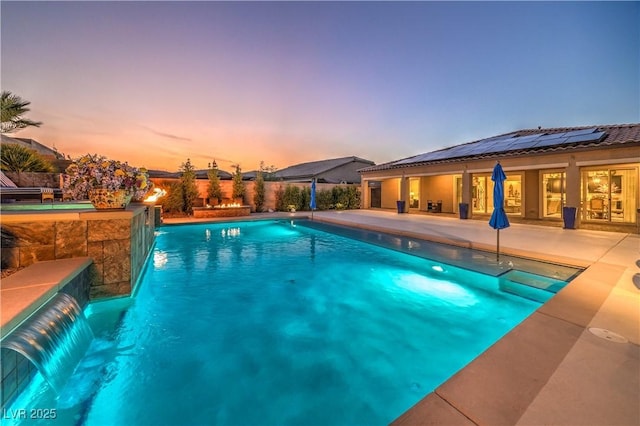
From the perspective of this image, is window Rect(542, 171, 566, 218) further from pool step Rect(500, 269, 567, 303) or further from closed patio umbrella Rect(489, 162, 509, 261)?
pool step Rect(500, 269, 567, 303)

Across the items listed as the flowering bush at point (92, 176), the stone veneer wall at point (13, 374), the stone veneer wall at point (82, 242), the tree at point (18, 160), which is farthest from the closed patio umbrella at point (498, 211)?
the tree at point (18, 160)

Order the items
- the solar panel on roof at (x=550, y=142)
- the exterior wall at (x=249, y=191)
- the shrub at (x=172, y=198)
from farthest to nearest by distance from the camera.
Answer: the exterior wall at (x=249, y=191) → the shrub at (x=172, y=198) → the solar panel on roof at (x=550, y=142)

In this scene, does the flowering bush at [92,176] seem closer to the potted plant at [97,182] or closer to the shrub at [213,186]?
the potted plant at [97,182]

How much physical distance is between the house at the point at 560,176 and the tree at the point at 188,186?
1254 centimetres

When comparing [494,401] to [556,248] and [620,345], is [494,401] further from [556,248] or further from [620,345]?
[556,248]

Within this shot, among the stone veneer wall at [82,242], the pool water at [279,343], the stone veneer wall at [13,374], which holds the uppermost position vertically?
the stone veneer wall at [82,242]

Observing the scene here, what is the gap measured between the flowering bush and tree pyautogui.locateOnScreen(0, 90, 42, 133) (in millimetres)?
12772

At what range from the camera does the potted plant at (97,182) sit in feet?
14.0

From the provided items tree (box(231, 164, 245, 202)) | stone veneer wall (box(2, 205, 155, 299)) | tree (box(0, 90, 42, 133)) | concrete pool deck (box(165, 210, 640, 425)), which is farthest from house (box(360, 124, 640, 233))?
tree (box(0, 90, 42, 133))

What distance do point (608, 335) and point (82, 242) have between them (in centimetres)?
644

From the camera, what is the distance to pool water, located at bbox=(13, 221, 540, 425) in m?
2.47

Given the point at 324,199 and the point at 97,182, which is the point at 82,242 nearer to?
the point at 97,182

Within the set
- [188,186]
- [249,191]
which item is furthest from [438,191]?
[188,186]

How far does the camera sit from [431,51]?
13.0 metres
